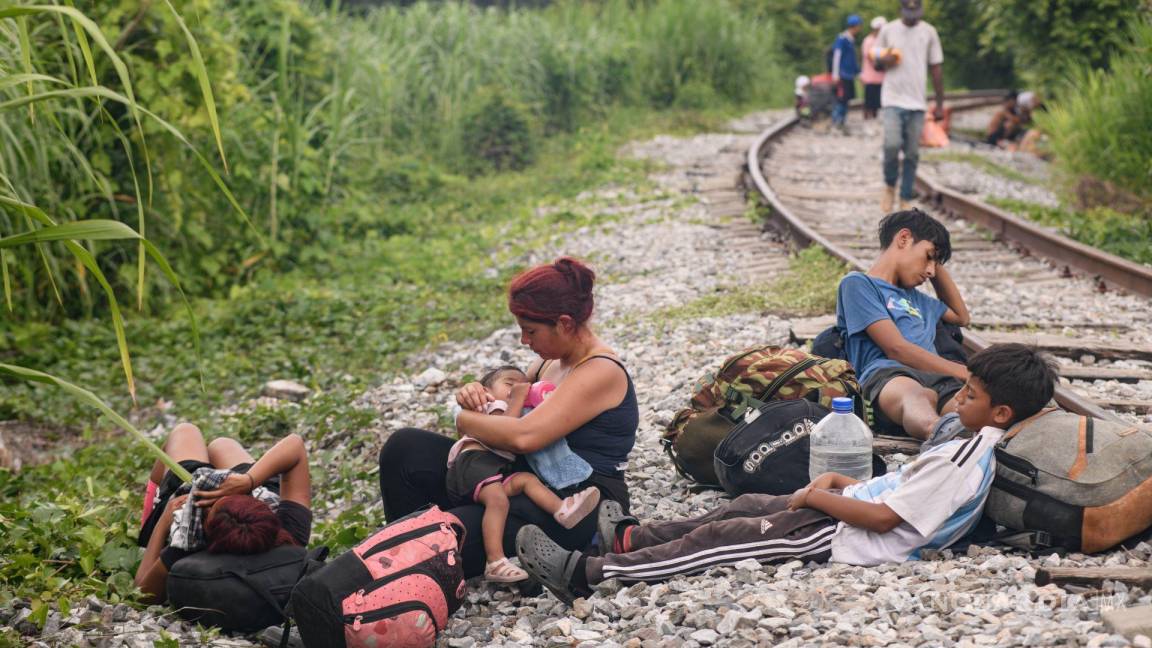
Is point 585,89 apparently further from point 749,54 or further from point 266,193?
point 266,193

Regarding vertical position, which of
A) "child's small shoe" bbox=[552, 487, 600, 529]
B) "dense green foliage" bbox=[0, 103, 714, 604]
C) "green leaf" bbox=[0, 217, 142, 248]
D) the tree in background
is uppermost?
the tree in background

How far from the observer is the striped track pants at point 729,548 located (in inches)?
151

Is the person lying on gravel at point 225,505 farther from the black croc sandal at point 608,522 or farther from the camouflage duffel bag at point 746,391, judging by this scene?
the camouflage duffel bag at point 746,391

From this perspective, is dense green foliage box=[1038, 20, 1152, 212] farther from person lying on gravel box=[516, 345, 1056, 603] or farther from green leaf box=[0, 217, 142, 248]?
green leaf box=[0, 217, 142, 248]

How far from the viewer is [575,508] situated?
4.13 m

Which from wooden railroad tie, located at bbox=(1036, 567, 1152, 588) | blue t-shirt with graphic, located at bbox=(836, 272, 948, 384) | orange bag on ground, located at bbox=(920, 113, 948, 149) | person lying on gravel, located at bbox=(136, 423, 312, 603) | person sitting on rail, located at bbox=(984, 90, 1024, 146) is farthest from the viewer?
person sitting on rail, located at bbox=(984, 90, 1024, 146)

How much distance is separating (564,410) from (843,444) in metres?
1.02

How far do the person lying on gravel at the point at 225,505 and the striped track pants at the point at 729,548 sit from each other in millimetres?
1147

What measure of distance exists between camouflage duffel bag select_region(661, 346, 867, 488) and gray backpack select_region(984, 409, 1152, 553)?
89 cm

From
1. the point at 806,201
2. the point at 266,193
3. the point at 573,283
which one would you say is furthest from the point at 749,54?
the point at 573,283

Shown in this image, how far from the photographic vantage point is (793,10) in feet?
97.9

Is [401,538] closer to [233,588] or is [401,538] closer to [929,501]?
[233,588]

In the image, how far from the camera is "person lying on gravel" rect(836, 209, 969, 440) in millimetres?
4871

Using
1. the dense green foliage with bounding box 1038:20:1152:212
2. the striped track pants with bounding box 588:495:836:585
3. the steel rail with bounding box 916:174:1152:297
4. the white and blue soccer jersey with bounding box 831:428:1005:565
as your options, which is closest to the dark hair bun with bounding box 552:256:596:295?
the striped track pants with bounding box 588:495:836:585
